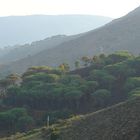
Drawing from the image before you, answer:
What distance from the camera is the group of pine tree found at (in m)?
63.2

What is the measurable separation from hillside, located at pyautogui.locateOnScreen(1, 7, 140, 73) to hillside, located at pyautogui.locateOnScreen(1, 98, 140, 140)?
107 meters

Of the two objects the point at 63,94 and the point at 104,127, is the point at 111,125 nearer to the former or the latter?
the point at 104,127

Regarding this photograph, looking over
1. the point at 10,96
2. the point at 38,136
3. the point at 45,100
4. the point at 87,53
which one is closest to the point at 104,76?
the point at 45,100

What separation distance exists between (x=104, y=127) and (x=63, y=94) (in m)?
32.8

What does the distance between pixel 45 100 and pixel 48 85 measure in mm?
2959

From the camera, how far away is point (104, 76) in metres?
72.6

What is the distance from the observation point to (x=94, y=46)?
16225cm

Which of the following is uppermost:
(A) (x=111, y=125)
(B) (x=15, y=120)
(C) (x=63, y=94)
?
(C) (x=63, y=94)

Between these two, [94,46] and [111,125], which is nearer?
[111,125]

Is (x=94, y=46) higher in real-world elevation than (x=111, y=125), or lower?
higher

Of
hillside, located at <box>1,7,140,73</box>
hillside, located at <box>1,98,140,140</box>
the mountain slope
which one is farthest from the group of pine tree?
hillside, located at <box>1,7,140,73</box>

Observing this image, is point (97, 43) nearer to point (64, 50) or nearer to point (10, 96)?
point (64, 50)

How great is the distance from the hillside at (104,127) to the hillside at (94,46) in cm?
10692

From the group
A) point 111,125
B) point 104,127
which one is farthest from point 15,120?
point 111,125
